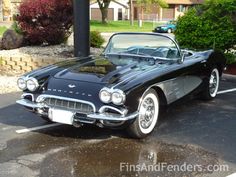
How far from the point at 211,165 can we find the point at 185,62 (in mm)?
2366

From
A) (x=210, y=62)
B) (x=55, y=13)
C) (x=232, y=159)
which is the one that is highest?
(x=55, y=13)

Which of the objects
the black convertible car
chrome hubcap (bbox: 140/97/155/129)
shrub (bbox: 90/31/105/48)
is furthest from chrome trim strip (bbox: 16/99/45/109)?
shrub (bbox: 90/31/105/48)

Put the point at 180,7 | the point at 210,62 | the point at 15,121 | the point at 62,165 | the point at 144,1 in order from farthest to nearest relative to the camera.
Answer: the point at 180,7 → the point at 144,1 → the point at 210,62 → the point at 15,121 → the point at 62,165

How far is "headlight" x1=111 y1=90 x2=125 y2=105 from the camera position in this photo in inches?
207

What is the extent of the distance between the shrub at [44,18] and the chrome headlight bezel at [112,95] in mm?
7790

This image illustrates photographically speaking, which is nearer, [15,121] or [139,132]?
[139,132]

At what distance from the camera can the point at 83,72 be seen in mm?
5906

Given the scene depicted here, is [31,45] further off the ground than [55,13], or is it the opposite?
[55,13]

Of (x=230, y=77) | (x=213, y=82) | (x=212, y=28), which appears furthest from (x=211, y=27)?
(x=213, y=82)

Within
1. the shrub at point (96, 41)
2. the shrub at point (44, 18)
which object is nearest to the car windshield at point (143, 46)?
the shrub at point (44, 18)

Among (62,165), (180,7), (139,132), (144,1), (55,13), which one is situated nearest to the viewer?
(62,165)

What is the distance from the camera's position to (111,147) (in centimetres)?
541

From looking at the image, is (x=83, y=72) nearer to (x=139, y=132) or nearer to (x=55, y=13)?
(x=139, y=132)

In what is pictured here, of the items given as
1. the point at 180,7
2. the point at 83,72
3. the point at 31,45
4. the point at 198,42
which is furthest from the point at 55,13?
the point at 180,7
